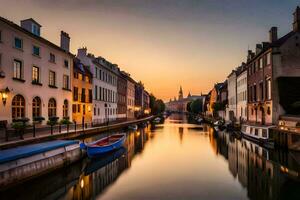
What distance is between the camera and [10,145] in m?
17.3

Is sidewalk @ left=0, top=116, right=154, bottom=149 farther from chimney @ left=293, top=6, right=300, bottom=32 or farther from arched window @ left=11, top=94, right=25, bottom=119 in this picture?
chimney @ left=293, top=6, right=300, bottom=32

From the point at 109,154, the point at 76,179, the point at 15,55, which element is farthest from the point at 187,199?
the point at 15,55

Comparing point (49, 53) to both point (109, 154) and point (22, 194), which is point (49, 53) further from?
point (22, 194)

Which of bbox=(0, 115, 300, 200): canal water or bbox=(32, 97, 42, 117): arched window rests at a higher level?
bbox=(32, 97, 42, 117): arched window

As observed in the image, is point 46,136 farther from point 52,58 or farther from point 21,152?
point 52,58

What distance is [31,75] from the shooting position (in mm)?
27828

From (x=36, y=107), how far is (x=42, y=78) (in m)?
3.67

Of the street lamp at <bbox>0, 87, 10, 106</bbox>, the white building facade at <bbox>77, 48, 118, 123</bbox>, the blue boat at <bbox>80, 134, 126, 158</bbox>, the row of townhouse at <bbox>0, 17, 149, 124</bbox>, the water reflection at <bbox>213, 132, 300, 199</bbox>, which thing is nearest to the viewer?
the water reflection at <bbox>213, 132, 300, 199</bbox>

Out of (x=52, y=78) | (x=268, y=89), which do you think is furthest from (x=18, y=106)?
(x=268, y=89)

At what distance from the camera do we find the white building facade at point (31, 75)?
2366 cm

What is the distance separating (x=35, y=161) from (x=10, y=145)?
300cm

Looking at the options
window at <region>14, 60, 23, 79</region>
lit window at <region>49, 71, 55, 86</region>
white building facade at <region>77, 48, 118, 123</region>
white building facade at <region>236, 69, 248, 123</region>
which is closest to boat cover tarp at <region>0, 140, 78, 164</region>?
window at <region>14, 60, 23, 79</region>

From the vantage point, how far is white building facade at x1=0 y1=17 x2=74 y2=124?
77.6 ft

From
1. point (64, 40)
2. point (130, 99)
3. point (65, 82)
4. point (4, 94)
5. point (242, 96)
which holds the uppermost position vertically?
point (64, 40)
